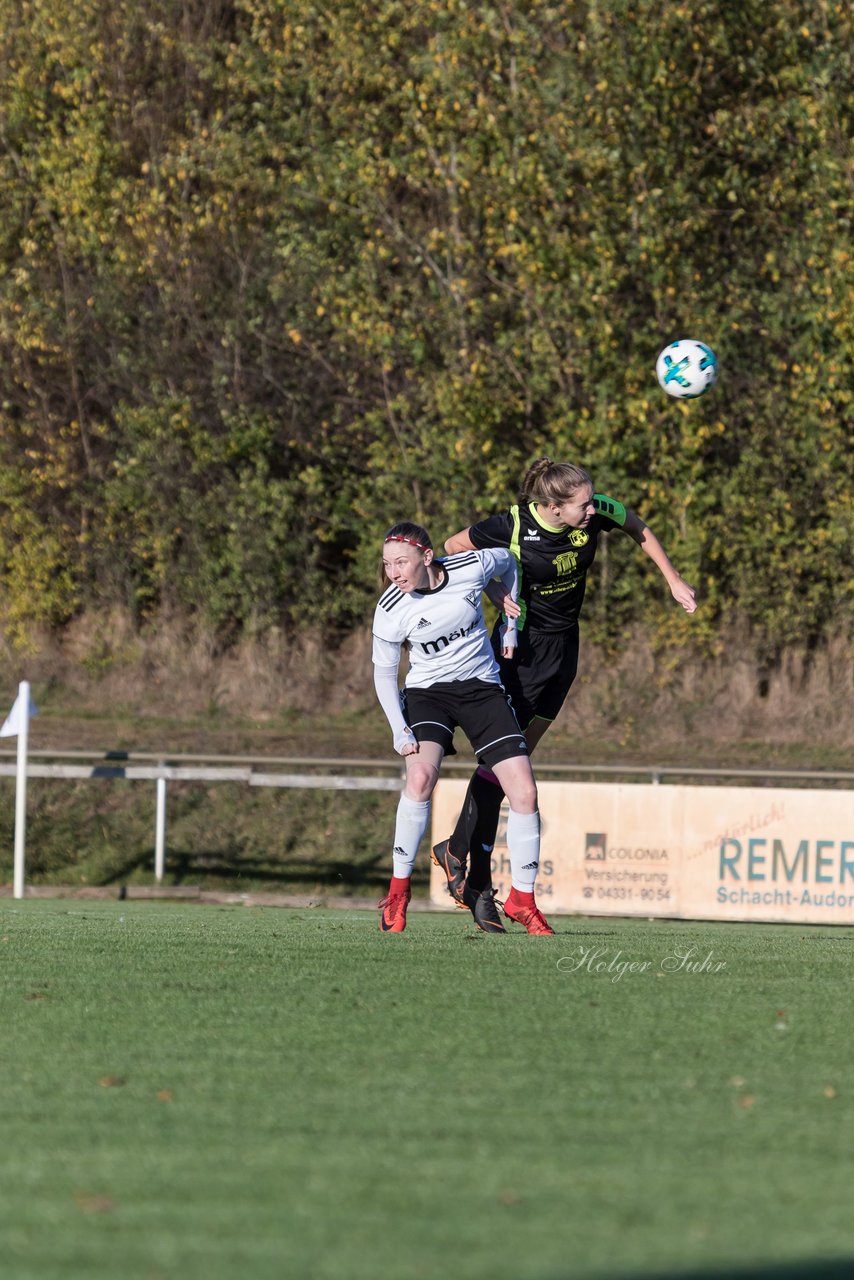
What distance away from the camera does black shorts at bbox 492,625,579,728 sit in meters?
8.39

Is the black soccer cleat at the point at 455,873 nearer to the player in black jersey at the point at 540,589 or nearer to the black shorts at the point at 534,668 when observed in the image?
the player in black jersey at the point at 540,589

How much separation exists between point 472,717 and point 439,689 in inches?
8.0

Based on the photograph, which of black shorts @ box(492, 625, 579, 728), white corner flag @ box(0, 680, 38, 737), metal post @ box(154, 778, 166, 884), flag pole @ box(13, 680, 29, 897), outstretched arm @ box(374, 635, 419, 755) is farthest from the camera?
metal post @ box(154, 778, 166, 884)

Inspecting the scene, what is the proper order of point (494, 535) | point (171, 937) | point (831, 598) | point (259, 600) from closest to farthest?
point (171, 937) → point (494, 535) → point (831, 598) → point (259, 600)

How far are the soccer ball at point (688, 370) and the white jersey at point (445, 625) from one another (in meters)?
4.02

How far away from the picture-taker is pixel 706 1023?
Answer: 511 cm

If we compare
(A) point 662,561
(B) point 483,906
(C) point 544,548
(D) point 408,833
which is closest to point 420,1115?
(D) point 408,833

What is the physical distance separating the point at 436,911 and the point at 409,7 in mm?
11893

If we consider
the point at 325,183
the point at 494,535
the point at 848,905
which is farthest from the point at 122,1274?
the point at 325,183

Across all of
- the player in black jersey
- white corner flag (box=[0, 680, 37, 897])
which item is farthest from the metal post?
the player in black jersey

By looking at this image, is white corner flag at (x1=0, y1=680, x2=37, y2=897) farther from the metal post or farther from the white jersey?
the white jersey

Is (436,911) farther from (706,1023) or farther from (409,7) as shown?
(409,7)

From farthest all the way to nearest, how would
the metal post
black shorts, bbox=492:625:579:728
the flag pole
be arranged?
the metal post
the flag pole
black shorts, bbox=492:625:579:728

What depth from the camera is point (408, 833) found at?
7.72 meters
